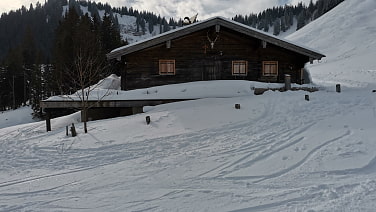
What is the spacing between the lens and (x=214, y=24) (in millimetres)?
16828

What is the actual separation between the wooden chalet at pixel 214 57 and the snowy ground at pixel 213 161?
4.85m

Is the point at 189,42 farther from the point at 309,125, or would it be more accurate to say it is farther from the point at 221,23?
the point at 309,125

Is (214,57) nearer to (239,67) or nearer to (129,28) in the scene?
(239,67)

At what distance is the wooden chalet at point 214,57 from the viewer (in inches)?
663

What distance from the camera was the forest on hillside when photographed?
115 ft

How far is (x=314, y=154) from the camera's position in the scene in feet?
21.1

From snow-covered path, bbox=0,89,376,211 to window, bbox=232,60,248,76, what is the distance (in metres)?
6.59

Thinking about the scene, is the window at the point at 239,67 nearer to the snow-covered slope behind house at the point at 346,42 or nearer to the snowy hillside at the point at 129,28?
the snow-covered slope behind house at the point at 346,42

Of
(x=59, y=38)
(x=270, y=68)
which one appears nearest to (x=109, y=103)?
(x=270, y=68)

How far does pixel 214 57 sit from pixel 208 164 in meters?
11.9

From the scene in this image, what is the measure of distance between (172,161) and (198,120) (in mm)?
3789

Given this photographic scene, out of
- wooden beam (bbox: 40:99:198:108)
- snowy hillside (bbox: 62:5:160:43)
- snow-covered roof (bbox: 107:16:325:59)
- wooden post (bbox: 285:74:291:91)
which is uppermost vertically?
snowy hillside (bbox: 62:5:160:43)

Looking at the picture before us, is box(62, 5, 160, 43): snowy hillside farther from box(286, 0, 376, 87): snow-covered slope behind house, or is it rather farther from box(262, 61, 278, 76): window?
box(262, 61, 278, 76): window

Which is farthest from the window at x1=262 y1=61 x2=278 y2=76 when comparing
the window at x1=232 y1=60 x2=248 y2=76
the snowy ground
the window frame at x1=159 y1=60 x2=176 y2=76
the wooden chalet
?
the window frame at x1=159 y1=60 x2=176 y2=76
